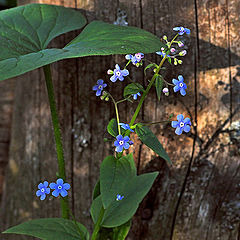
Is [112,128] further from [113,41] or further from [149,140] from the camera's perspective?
[113,41]

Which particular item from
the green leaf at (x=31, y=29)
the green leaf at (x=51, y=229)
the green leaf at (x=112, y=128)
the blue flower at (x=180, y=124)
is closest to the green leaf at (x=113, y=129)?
the green leaf at (x=112, y=128)

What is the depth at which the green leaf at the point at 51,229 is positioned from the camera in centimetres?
172

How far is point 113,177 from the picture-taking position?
1531 millimetres

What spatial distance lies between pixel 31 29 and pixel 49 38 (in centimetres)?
12

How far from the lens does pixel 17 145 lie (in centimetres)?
266

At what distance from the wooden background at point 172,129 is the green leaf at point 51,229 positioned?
509 millimetres

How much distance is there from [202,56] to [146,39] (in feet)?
1.65

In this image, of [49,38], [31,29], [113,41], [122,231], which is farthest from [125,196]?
[31,29]

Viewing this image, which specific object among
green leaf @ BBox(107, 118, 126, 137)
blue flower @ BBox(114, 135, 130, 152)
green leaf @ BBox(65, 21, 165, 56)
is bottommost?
blue flower @ BBox(114, 135, 130, 152)

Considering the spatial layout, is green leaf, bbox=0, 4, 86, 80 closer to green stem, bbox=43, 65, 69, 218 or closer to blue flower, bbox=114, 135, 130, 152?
green stem, bbox=43, 65, 69, 218

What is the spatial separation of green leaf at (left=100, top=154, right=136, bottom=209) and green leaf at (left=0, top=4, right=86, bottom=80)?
0.49m

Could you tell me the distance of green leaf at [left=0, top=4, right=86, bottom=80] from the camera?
1.60 metres

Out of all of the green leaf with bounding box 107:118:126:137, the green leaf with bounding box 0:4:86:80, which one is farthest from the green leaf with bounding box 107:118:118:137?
the green leaf with bounding box 0:4:86:80

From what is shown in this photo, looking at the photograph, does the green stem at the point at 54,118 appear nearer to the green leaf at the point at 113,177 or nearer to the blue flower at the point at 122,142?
the green leaf at the point at 113,177
